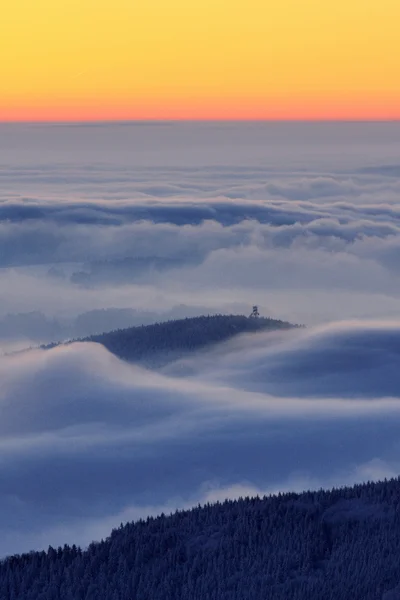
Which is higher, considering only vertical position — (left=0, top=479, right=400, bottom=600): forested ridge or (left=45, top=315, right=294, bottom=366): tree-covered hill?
(left=45, top=315, right=294, bottom=366): tree-covered hill

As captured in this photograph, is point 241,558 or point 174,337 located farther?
point 174,337

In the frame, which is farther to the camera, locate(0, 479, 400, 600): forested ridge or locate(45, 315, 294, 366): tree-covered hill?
locate(45, 315, 294, 366): tree-covered hill

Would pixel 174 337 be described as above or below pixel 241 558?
above

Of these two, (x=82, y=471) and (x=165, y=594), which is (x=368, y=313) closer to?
(x=82, y=471)

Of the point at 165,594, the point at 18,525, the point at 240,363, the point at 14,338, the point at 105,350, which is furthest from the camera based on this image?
the point at 14,338

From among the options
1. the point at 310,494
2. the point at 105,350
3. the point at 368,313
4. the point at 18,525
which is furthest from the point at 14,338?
the point at 310,494
